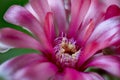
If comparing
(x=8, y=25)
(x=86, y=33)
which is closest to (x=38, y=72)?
(x=86, y=33)

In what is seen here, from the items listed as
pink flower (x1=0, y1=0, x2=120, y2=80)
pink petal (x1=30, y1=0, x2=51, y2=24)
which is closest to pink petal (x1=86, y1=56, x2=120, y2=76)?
pink flower (x1=0, y1=0, x2=120, y2=80)

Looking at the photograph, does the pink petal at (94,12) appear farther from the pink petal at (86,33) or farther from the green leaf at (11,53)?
the green leaf at (11,53)

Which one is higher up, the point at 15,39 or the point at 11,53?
the point at 15,39

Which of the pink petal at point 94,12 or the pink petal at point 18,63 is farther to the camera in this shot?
the pink petal at point 94,12

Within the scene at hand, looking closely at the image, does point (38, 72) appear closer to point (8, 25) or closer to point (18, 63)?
point (18, 63)

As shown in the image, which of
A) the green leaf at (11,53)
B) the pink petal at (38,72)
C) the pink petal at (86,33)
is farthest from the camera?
the green leaf at (11,53)

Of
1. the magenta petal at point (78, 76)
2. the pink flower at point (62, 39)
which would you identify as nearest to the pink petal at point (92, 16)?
the pink flower at point (62, 39)

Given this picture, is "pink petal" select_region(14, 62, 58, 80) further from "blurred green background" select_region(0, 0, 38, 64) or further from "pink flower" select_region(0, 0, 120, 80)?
"blurred green background" select_region(0, 0, 38, 64)

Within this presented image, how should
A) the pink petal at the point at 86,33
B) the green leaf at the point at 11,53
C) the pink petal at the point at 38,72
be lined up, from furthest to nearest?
the green leaf at the point at 11,53, the pink petal at the point at 86,33, the pink petal at the point at 38,72
